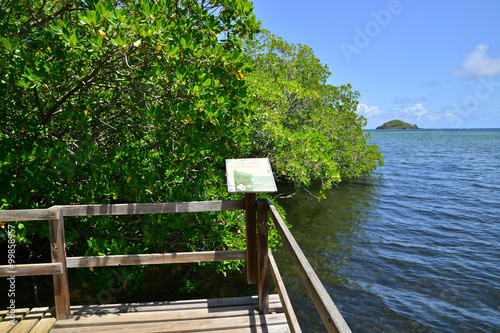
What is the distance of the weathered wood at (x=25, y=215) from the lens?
335cm

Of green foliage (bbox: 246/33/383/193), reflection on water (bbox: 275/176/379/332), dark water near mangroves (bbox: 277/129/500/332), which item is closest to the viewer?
dark water near mangroves (bbox: 277/129/500/332)

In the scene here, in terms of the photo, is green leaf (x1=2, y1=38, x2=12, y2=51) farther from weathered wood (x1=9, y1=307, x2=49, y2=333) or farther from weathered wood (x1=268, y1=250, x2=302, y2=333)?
weathered wood (x1=268, y1=250, x2=302, y2=333)

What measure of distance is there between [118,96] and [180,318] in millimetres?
3817

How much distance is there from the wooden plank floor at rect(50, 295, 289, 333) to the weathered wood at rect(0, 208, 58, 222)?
3.84ft

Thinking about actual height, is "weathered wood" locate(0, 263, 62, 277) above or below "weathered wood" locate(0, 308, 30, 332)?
above

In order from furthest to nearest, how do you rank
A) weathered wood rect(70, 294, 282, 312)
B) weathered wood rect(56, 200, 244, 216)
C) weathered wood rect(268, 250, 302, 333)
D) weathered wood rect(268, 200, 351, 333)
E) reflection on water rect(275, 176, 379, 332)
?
1. reflection on water rect(275, 176, 379, 332)
2. weathered wood rect(70, 294, 282, 312)
3. weathered wood rect(56, 200, 244, 216)
4. weathered wood rect(268, 250, 302, 333)
5. weathered wood rect(268, 200, 351, 333)

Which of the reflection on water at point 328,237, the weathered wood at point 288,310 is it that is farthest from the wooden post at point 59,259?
the reflection on water at point 328,237

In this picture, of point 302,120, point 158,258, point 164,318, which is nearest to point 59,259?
point 158,258

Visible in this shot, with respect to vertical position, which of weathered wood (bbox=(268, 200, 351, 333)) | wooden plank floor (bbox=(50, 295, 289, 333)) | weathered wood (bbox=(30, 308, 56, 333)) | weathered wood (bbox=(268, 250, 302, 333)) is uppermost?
weathered wood (bbox=(268, 200, 351, 333))

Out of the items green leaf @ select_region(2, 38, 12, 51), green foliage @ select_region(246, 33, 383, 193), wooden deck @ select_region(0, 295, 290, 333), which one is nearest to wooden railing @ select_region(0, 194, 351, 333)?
wooden deck @ select_region(0, 295, 290, 333)

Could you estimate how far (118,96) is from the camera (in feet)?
18.7

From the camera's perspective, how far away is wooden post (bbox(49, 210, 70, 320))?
351 centimetres

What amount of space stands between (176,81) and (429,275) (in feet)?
28.2

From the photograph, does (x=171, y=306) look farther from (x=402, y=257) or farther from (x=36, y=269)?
(x=402, y=257)
